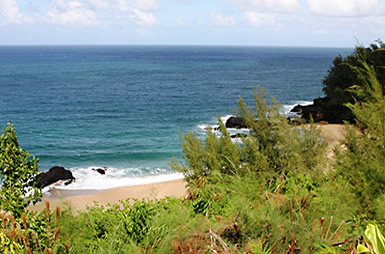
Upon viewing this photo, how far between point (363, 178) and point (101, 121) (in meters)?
35.3

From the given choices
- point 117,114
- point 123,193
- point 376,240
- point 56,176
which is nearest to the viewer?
point 376,240

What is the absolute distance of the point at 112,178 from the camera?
2367 cm

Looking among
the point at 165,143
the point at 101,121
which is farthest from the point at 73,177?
the point at 101,121

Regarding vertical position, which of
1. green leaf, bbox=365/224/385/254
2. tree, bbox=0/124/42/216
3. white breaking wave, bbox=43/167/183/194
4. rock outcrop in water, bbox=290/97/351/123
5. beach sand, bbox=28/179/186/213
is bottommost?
white breaking wave, bbox=43/167/183/194

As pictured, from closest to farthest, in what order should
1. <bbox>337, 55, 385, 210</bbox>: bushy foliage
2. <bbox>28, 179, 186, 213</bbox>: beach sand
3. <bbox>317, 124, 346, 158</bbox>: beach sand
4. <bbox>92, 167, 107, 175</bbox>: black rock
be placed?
<bbox>337, 55, 385, 210</bbox>: bushy foliage → <bbox>317, 124, 346, 158</bbox>: beach sand → <bbox>28, 179, 186, 213</bbox>: beach sand → <bbox>92, 167, 107, 175</bbox>: black rock

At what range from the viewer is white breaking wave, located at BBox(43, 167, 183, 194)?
22295 millimetres

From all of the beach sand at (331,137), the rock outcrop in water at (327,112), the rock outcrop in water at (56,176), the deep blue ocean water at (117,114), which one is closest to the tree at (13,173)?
the beach sand at (331,137)

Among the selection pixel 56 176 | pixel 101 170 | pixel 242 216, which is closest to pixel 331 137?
pixel 101 170

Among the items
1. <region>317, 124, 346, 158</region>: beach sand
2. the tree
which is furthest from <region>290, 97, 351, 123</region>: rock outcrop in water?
the tree

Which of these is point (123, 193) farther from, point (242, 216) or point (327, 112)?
point (327, 112)

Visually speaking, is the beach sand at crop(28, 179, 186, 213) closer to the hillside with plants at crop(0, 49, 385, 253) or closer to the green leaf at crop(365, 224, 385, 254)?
the hillside with plants at crop(0, 49, 385, 253)

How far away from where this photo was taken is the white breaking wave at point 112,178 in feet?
73.1

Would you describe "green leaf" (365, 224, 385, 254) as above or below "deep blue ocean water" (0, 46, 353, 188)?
above

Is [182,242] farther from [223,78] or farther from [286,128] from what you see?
[223,78]
